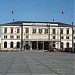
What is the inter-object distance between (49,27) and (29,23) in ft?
28.9

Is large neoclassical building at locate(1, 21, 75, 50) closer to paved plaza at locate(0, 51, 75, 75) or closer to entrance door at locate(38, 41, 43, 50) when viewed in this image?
entrance door at locate(38, 41, 43, 50)

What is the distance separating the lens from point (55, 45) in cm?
13138

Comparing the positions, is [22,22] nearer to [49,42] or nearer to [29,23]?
[29,23]

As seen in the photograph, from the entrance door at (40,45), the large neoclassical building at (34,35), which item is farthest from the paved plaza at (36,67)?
the entrance door at (40,45)

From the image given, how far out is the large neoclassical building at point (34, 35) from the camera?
12962cm

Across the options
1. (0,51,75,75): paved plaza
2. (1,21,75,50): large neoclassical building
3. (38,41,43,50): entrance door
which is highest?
(1,21,75,50): large neoclassical building

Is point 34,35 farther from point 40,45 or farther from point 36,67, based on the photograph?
point 36,67

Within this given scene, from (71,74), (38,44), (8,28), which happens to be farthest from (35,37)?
(71,74)

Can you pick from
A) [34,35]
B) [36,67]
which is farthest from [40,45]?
[36,67]

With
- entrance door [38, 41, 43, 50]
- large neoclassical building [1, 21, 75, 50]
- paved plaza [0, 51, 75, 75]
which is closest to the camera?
paved plaza [0, 51, 75, 75]

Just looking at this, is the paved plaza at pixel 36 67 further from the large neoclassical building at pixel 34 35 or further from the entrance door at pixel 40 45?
the entrance door at pixel 40 45

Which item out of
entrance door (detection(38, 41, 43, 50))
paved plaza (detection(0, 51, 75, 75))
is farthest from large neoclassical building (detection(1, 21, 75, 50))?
paved plaza (detection(0, 51, 75, 75))

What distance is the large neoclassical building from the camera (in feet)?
425

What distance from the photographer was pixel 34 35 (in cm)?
13062
